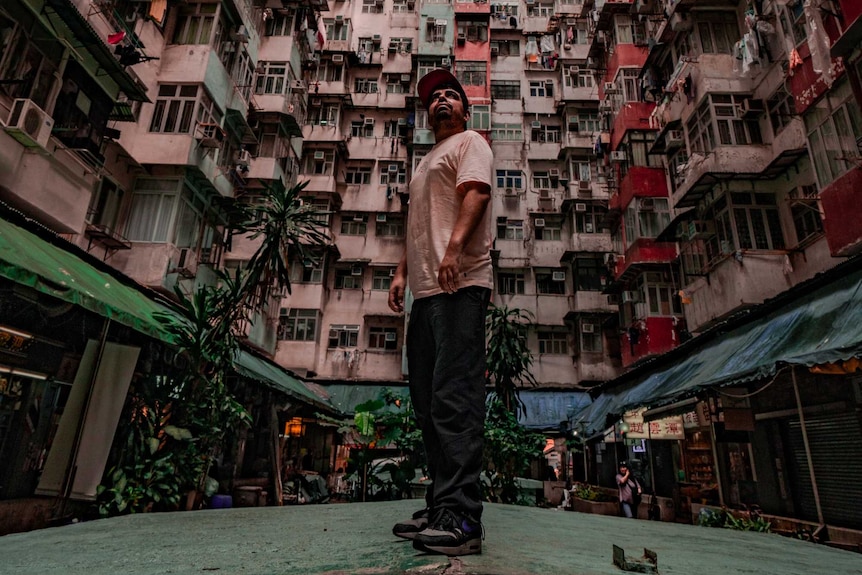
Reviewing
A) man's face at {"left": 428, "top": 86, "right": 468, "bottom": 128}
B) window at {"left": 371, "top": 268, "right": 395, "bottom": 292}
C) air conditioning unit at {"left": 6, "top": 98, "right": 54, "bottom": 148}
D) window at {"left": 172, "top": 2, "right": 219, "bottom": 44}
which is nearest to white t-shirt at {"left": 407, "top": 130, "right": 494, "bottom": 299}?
man's face at {"left": 428, "top": 86, "right": 468, "bottom": 128}

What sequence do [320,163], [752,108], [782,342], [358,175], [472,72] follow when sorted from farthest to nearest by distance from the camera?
[472,72] < [358,175] < [320,163] < [752,108] < [782,342]

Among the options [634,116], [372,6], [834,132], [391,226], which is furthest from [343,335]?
[372,6]

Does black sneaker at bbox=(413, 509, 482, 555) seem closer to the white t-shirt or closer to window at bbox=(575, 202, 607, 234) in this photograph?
the white t-shirt

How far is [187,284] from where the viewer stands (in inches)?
504

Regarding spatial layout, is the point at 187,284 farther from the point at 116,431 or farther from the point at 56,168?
the point at 116,431

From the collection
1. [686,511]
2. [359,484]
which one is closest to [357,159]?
[359,484]

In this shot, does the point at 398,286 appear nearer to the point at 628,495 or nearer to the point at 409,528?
the point at 409,528

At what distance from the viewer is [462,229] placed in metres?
2.19

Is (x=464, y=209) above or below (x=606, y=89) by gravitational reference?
below

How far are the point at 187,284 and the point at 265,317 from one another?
546 cm

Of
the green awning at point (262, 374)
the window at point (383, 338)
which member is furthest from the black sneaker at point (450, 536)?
the window at point (383, 338)

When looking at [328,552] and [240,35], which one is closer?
[328,552]

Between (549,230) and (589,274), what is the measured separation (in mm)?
3130

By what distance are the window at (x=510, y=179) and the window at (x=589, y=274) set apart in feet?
16.9
